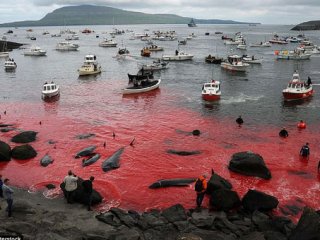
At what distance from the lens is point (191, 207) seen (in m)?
24.6

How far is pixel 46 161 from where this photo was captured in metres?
32.2

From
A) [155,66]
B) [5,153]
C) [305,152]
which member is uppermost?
[155,66]

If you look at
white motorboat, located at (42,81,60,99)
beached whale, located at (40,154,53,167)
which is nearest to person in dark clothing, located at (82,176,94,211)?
beached whale, located at (40,154,53,167)

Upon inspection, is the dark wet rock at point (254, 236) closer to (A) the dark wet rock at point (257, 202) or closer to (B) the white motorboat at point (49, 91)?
(A) the dark wet rock at point (257, 202)

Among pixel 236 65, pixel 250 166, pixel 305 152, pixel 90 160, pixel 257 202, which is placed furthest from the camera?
pixel 236 65

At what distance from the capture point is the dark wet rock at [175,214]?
21.6 meters

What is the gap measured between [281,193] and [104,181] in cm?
1331

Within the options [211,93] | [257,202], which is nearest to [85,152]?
[257,202]

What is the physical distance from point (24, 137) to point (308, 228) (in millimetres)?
28972

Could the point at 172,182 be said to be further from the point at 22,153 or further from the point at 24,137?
the point at 24,137

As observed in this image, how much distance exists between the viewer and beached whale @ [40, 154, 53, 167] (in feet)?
104

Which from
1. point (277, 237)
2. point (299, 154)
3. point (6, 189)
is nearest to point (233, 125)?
point (299, 154)

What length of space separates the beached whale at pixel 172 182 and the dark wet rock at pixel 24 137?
16561mm

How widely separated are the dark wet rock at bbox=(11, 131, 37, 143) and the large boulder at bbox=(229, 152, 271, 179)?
20654mm
